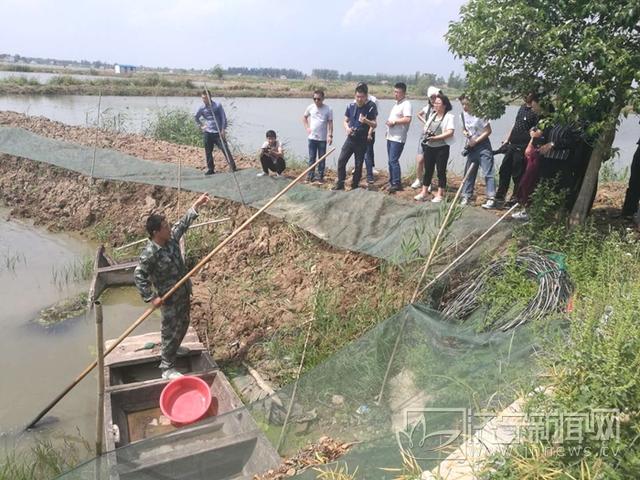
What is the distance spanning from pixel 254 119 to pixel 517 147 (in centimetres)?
1733

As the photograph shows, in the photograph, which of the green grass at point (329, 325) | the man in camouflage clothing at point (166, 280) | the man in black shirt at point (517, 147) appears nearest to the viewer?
the man in camouflage clothing at point (166, 280)

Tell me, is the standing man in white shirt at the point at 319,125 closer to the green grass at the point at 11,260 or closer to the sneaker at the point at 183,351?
the sneaker at the point at 183,351

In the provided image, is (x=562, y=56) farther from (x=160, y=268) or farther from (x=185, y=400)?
(x=185, y=400)

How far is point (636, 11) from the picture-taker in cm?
393

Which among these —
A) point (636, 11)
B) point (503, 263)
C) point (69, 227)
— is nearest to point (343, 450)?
point (503, 263)

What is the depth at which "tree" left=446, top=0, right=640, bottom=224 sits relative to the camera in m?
4.11

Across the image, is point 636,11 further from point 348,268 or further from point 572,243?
point 348,268

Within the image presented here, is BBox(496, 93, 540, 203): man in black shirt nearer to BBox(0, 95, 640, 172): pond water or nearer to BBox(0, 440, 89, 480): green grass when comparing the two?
BBox(0, 95, 640, 172): pond water

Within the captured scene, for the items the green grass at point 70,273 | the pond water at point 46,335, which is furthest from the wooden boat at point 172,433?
the green grass at point 70,273

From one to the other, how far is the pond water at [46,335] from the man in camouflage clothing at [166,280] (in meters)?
0.93

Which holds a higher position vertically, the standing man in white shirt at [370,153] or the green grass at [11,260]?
the standing man in white shirt at [370,153]

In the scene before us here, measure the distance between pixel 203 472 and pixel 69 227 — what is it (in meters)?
6.87

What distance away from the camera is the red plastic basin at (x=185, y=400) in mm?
4172

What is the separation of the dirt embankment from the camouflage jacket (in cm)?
114
